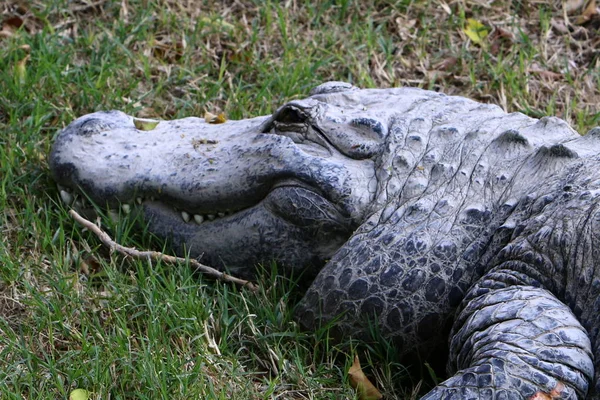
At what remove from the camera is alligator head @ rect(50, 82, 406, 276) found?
357 centimetres

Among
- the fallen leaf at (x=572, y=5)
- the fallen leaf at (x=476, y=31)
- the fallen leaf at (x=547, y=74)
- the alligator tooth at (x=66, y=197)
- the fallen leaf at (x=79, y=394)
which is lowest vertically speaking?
the fallen leaf at (x=79, y=394)

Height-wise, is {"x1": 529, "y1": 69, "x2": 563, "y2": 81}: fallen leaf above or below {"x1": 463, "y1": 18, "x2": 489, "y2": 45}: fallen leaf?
below

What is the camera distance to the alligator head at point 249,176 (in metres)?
3.57

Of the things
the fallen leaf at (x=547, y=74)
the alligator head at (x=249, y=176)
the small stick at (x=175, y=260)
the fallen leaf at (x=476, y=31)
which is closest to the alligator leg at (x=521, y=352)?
the alligator head at (x=249, y=176)

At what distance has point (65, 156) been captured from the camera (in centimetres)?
402

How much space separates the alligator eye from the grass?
0.62m

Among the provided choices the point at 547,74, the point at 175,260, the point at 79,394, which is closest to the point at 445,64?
the point at 547,74

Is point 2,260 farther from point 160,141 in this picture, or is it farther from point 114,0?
point 114,0

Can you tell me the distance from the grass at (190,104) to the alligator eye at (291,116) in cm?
62

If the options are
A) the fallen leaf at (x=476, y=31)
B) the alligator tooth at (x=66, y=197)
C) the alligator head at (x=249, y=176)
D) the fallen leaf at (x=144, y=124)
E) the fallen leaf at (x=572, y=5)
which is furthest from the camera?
the fallen leaf at (x=572, y=5)

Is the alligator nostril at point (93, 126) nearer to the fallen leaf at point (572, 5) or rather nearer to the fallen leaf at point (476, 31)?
the fallen leaf at point (476, 31)

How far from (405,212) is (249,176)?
666 mm

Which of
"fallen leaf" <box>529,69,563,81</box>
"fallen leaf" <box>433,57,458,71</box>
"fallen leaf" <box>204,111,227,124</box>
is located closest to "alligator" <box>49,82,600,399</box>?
"fallen leaf" <box>204,111,227,124</box>

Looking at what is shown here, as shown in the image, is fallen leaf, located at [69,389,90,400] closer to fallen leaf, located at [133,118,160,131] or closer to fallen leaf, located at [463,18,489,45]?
fallen leaf, located at [133,118,160,131]
